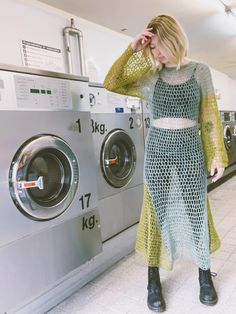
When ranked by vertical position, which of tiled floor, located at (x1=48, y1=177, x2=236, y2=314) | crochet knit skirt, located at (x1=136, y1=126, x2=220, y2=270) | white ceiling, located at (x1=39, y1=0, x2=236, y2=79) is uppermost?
white ceiling, located at (x1=39, y1=0, x2=236, y2=79)

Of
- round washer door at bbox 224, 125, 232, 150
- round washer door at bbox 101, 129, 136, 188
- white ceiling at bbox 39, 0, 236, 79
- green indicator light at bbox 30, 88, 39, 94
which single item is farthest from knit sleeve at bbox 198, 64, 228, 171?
round washer door at bbox 224, 125, 232, 150

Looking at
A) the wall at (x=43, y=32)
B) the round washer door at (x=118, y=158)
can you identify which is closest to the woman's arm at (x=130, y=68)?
the round washer door at (x=118, y=158)

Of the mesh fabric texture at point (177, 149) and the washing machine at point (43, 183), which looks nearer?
the washing machine at point (43, 183)

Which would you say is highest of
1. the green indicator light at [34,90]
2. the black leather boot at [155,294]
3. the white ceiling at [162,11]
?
the white ceiling at [162,11]

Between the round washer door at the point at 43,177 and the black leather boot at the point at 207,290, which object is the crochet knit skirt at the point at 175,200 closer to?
the black leather boot at the point at 207,290

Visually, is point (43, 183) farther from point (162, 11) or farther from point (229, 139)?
point (229, 139)

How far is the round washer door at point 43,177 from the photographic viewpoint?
123 centimetres

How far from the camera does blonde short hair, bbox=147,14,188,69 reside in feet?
4.24

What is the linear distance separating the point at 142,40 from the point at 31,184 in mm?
863

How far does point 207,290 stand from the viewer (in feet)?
4.83

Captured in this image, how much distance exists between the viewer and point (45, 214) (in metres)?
1.35

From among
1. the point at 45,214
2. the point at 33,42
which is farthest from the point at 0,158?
the point at 33,42

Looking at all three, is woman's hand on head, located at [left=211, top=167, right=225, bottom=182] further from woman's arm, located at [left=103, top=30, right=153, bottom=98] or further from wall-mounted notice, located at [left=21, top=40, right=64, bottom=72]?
wall-mounted notice, located at [left=21, top=40, right=64, bottom=72]

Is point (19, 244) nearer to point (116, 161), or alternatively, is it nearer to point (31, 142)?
point (31, 142)
